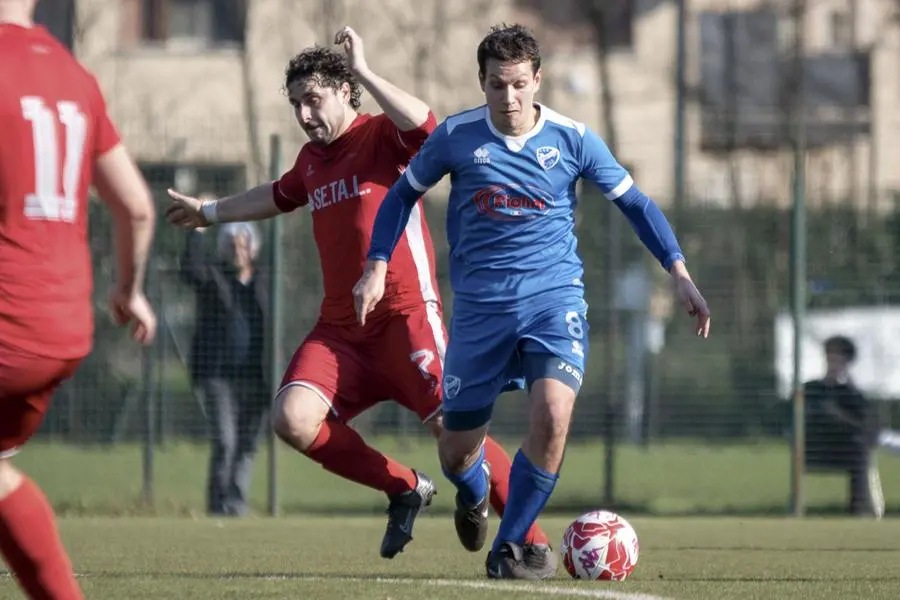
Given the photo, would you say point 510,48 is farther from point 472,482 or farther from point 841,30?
point 841,30

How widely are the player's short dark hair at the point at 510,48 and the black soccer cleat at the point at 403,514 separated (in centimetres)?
202

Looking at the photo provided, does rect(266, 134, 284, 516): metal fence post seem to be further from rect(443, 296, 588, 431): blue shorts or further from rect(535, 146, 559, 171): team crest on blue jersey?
rect(535, 146, 559, 171): team crest on blue jersey

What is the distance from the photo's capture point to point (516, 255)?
7.10 metres

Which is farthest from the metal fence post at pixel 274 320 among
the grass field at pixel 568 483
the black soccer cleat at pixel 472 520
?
the black soccer cleat at pixel 472 520

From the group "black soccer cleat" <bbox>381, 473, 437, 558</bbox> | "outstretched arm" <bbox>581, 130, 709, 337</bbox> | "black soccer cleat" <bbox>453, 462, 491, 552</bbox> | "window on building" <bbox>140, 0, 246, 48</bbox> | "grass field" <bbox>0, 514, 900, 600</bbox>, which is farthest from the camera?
"window on building" <bbox>140, 0, 246, 48</bbox>

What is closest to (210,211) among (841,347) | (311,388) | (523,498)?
(311,388)

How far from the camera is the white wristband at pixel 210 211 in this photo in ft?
27.3

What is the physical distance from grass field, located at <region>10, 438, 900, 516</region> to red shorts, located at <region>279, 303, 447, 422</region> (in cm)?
502

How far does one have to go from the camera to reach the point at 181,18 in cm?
2991

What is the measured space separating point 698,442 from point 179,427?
4091 millimetres

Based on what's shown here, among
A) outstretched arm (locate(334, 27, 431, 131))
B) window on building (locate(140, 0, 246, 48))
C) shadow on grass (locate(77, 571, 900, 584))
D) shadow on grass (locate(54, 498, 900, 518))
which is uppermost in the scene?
window on building (locate(140, 0, 246, 48))

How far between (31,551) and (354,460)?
3.16 meters

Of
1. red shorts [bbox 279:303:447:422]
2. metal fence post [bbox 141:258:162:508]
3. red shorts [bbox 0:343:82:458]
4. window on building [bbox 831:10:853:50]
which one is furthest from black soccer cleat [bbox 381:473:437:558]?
window on building [bbox 831:10:853:50]

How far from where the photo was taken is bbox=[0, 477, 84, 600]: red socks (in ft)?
16.1
